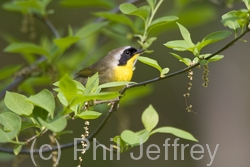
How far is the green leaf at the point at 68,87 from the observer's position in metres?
1.47

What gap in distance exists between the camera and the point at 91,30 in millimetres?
2699

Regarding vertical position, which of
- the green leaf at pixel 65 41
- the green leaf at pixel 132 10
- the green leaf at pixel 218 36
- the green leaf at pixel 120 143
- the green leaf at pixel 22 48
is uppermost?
the green leaf at pixel 218 36

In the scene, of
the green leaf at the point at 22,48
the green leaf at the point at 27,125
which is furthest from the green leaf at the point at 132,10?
the green leaf at the point at 22,48

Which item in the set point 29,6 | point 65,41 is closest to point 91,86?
point 65,41

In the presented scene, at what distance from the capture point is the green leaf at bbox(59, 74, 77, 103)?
147 cm

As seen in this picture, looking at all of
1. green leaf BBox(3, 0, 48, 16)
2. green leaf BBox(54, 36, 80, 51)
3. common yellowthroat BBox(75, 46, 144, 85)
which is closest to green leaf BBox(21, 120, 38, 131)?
green leaf BBox(54, 36, 80, 51)

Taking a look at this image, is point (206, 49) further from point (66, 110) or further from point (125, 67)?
point (66, 110)

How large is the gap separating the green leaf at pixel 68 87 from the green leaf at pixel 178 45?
431 mm

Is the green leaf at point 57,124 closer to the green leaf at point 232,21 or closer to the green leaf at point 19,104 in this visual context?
the green leaf at point 19,104

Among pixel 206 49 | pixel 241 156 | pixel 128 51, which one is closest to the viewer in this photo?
pixel 128 51

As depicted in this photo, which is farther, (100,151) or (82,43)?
(100,151)

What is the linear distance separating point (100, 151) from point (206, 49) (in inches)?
81.2

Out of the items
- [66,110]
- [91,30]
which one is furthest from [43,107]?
[91,30]

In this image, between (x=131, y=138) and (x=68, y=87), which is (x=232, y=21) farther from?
(x=68, y=87)
